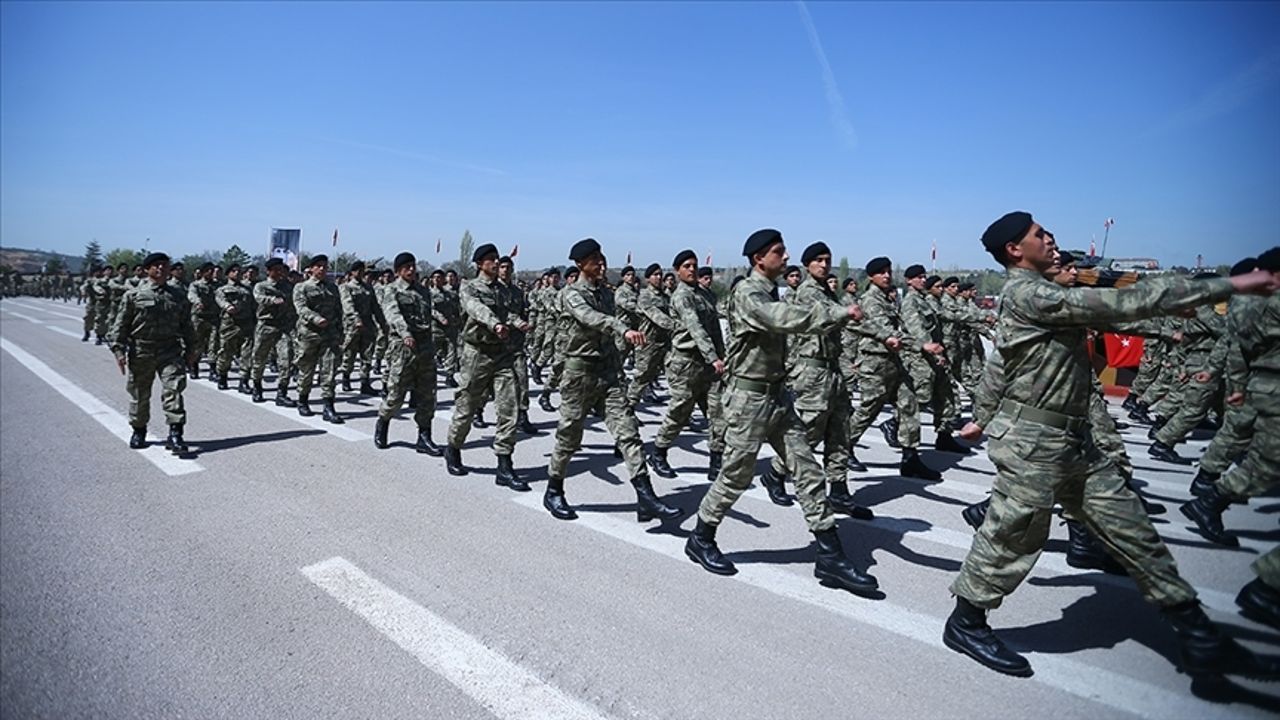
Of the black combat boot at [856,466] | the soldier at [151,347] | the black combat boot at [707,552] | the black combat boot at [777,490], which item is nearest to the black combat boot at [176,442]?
the soldier at [151,347]

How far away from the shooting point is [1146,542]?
2.72m

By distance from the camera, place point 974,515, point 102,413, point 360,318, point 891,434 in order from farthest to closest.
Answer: point 360,318, point 102,413, point 891,434, point 974,515

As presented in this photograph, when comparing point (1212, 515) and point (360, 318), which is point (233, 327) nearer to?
point (360, 318)

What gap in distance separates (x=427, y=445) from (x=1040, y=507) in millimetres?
6123

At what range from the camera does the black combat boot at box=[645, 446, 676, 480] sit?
6.63 metres

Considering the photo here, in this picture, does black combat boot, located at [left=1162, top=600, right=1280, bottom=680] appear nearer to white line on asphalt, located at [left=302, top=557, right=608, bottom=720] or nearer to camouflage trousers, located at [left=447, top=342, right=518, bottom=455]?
white line on asphalt, located at [left=302, top=557, right=608, bottom=720]

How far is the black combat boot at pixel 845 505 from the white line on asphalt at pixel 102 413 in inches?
243

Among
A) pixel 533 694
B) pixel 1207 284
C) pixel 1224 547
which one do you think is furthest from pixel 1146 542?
pixel 533 694

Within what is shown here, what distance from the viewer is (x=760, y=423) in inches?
161

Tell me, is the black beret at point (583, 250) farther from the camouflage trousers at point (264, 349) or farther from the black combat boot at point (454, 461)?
the camouflage trousers at point (264, 349)

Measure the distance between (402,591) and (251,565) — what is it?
3.77ft

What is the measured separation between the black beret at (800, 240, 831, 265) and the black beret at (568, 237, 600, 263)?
1.90 m

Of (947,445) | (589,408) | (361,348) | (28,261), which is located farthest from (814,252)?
(28,261)

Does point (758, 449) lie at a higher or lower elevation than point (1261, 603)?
lower
